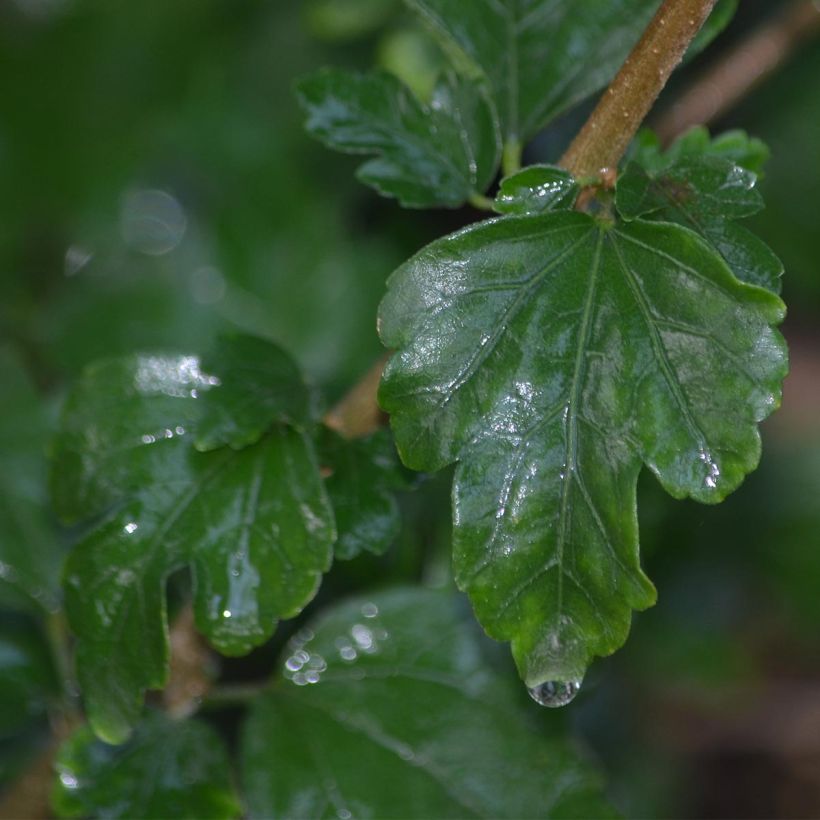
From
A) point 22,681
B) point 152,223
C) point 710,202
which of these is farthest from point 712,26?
point 152,223

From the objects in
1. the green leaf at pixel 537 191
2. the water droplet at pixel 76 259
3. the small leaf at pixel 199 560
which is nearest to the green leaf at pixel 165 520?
the small leaf at pixel 199 560

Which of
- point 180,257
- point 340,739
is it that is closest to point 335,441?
point 340,739

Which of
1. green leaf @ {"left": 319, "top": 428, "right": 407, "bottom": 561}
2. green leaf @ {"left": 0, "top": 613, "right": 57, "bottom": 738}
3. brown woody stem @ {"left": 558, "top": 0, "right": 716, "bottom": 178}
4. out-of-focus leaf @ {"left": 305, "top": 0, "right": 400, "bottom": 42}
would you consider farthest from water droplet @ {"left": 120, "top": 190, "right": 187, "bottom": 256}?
brown woody stem @ {"left": 558, "top": 0, "right": 716, "bottom": 178}

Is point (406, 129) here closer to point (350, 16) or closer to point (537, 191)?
point (537, 191)

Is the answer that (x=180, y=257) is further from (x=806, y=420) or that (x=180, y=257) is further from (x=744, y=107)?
(x=806, y=420)

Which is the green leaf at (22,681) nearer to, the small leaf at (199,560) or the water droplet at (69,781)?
the water droplet at (69,781)
